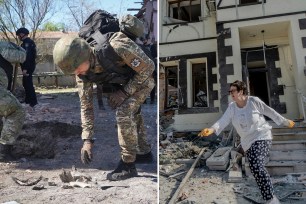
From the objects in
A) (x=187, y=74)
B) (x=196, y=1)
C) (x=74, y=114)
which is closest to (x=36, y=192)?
(x=74, y=114)

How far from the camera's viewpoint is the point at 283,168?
3.39 m

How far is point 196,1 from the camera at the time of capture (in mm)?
6676

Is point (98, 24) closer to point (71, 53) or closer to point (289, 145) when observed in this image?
point (71, 53)

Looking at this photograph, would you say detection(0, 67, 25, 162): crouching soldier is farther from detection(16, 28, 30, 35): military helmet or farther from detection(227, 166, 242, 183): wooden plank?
detection(227, 166, 242, 183): wooden plank

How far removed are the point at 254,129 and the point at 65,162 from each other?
53.0 inches

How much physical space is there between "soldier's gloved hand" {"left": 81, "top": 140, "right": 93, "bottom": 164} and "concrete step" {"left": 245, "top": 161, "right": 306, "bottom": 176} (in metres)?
1.87

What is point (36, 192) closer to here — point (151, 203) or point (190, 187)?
point (151, 203)

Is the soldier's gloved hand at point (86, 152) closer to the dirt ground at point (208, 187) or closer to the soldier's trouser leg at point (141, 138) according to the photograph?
the soldier's trouser leg at point (141, 138)

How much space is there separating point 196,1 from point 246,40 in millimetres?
1515

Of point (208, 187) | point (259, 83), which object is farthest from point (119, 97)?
point (259, 83)

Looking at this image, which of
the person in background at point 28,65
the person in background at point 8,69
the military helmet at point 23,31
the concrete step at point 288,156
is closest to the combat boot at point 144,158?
the person in background at point 28,65

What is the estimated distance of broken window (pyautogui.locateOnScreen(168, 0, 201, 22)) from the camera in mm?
6668

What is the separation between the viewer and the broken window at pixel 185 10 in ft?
21.9

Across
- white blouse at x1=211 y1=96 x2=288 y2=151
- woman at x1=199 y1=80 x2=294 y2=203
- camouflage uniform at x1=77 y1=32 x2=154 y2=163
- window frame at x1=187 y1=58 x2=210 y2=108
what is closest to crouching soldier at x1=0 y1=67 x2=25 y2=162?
camouflage uniform at x1=77 y1=32 x2=154 y2=163
